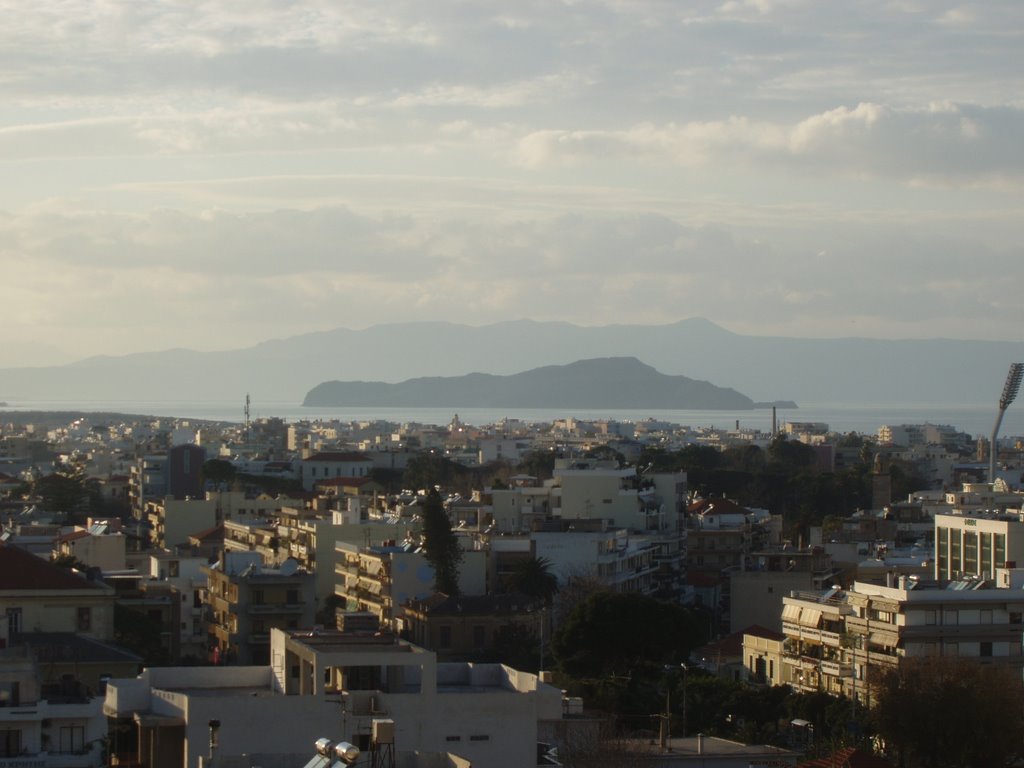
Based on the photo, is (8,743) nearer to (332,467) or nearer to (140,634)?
(140,634)

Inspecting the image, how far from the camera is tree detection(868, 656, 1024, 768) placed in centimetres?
2375

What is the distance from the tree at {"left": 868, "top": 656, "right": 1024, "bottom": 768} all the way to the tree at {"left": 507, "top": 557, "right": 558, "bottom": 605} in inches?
701

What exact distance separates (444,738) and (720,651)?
20.3 metres

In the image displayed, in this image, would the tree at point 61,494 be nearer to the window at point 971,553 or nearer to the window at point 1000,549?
the window at point 971,553

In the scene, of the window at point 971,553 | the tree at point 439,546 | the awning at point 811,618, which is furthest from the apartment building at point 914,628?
the tree at point 439,546

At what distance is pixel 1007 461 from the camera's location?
361ft

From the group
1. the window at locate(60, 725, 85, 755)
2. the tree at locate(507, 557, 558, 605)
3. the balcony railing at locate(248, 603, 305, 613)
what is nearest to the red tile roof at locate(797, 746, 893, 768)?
the window at locate(60, 725, 85, 755)

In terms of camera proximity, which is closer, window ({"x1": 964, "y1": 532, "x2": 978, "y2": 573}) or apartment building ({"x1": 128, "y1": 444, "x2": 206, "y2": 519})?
window ({"x1": 964, "y1": 532, "x2": 978, "y2": 573})

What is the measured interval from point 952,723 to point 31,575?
13.8 metres

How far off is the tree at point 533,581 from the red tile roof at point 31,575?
13237 mm

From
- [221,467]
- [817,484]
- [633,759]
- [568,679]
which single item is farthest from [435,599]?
[221,467]

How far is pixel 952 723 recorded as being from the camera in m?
23.8

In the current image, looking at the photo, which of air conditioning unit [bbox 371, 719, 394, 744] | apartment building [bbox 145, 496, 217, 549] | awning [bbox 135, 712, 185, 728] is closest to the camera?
air conditioning unit [bbox 371, 719, 394, 744]

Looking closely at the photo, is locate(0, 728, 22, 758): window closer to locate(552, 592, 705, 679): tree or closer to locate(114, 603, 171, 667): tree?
locate(114, 603, 171, 667): tree
